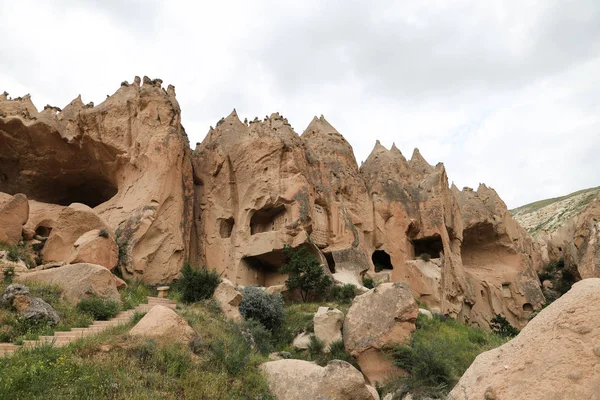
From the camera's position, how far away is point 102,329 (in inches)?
330

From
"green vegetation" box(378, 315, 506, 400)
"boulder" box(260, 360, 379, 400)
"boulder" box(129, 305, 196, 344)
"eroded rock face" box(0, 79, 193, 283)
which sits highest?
"eroded rock face" box(0, 79, 193, 283)

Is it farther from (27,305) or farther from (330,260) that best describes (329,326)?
(330,260)

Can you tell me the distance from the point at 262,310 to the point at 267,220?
28.2ft

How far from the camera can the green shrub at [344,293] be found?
54.3 feet

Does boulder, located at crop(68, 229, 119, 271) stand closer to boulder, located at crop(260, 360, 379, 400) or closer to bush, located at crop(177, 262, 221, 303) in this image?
bush, located at crop(177, 262, 221, 303)

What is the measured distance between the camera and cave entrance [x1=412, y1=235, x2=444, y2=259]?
947 inches

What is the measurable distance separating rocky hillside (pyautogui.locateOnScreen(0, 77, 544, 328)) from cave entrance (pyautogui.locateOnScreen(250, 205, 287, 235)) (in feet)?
0.21

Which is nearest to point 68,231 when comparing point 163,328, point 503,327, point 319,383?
point 163,328

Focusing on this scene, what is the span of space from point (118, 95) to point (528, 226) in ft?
190

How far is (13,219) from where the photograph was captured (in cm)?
1430

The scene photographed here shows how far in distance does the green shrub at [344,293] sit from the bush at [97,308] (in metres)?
8.78

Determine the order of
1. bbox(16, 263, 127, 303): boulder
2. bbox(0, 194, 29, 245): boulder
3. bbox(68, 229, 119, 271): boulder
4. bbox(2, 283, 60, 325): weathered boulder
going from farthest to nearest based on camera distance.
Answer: bbox(0, 194, 29, 245): boulder
bbox(68, 229, 119, 271): boulder
bbox(16, 263, 127, 303): boulder
bbox(2, 283, 60, 325): weathered boulder

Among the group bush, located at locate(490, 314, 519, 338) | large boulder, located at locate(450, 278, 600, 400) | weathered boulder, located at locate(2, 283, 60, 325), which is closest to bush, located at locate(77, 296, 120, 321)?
weathered boulder, located at locate(2, 283, 60, 325)

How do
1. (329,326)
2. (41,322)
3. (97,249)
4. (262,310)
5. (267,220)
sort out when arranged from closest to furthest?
(41,322) < (329,326) < (262,310) < (97,249) < (267,220)
